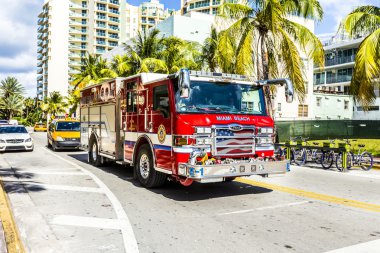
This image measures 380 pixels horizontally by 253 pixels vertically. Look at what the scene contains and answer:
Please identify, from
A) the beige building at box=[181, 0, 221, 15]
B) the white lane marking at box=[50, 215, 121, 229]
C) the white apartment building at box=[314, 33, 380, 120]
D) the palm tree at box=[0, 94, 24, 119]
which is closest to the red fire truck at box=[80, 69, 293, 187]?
the white lane marking at box=[50, 215, 121, 229]

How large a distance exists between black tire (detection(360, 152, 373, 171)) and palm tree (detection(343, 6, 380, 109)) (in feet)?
11.2

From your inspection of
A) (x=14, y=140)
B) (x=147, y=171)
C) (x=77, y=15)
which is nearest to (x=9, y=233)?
(x=147, y=171)

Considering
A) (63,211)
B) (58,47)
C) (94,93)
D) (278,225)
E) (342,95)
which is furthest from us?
(58,47)

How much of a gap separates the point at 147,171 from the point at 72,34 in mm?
103300

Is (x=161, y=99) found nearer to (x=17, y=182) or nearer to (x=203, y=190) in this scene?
(x=203, y=190)

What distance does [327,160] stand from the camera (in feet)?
45.5

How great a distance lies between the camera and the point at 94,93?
1297 centimetres

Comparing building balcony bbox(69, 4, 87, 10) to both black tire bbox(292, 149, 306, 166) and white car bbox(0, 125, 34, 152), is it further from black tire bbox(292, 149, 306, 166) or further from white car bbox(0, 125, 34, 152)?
black tire bbox(292, 149, 306, 166)

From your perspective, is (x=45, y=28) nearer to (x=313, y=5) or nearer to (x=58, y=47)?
(x=58, y=47)

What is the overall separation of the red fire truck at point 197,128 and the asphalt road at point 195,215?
2.14 feet

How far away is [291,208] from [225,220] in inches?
64.6

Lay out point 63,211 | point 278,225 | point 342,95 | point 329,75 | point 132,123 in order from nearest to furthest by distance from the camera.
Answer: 1. point 278,225
2. point 63,211
3. point 132,123
4. point 342,95
5. point 329,75

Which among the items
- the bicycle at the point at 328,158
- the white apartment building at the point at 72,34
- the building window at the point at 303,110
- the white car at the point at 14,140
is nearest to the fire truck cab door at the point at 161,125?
the bicycle at the point at 328,158

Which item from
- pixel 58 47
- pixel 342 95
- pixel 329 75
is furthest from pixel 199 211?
pixel 58 47
